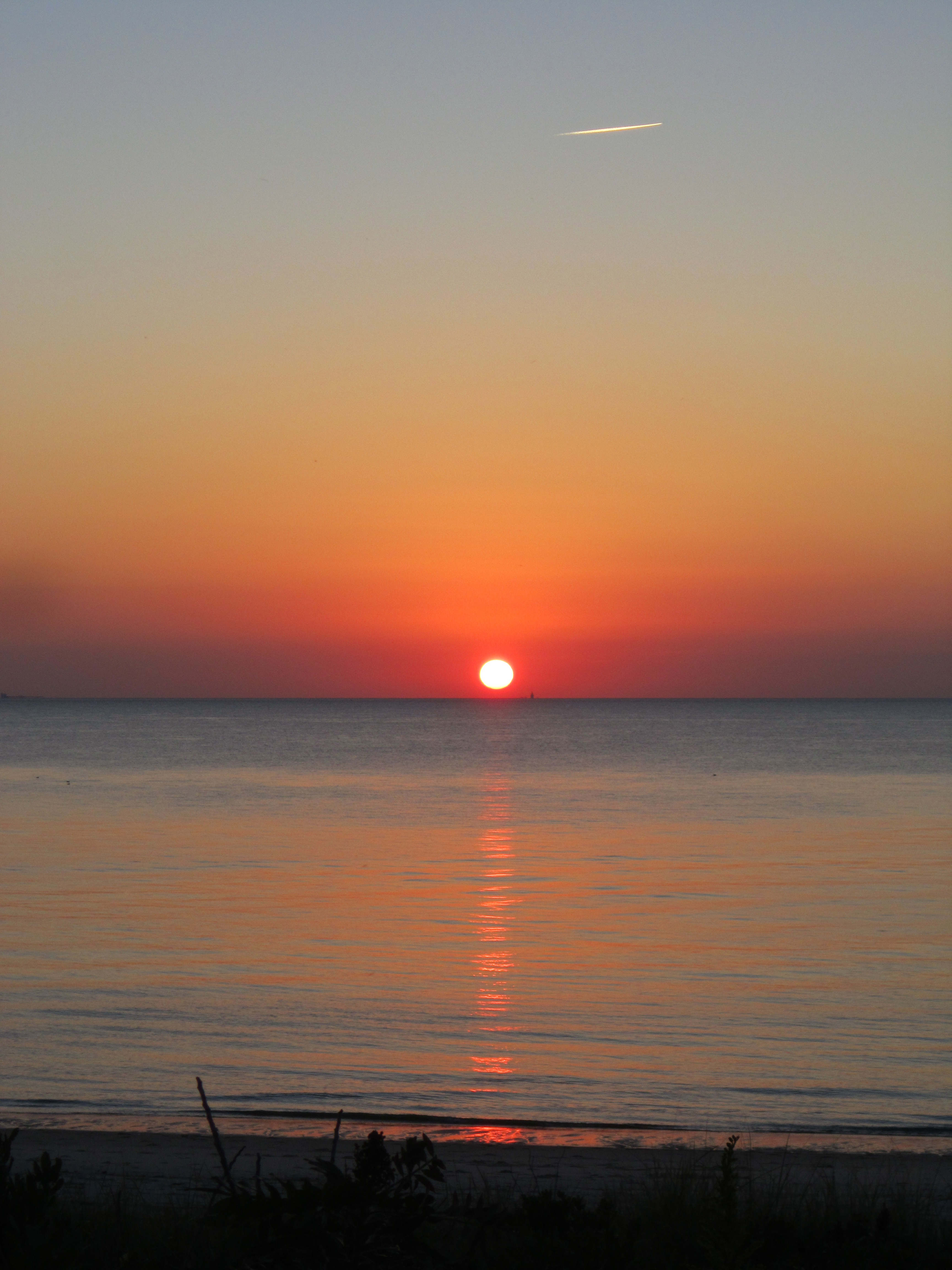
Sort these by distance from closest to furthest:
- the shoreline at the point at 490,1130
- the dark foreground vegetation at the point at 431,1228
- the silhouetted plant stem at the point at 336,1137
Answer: the silhouetted plant stem at the point at 336,1137 < the dark foreground vegetation at the point at 431,1228 < the shoreline at the point at 490,1130

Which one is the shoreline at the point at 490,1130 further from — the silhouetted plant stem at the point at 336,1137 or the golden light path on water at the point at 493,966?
the silhouetted plant stem at the point at 336,1137

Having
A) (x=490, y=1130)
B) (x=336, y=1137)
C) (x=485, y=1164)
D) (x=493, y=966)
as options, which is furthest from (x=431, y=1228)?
(x=493, y=966)

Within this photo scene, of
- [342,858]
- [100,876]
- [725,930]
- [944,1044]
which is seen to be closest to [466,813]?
[342,858]

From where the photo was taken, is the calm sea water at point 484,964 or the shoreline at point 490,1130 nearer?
the shoreline at point 490,1130

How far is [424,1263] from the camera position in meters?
6.15

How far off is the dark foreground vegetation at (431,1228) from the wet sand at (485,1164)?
0.95m

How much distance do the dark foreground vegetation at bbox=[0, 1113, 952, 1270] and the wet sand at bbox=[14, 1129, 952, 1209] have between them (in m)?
0.95

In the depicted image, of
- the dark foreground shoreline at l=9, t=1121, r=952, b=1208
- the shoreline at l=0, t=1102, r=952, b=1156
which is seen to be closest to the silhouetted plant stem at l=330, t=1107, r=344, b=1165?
the dark foreground shoreline at l=9, t=1121, r=952, b=1208

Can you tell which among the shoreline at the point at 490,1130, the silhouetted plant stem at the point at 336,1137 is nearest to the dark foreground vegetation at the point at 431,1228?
the silhouetted plant stem at the point at 336,1137

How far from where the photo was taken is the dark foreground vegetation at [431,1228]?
5.51 metres

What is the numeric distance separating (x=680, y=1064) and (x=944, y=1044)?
400cm

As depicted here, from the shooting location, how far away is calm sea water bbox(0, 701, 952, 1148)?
15391mm

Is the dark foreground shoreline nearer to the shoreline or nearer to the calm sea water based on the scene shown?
the shoreline

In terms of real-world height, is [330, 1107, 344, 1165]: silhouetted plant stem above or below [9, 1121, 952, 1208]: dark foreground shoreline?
below
